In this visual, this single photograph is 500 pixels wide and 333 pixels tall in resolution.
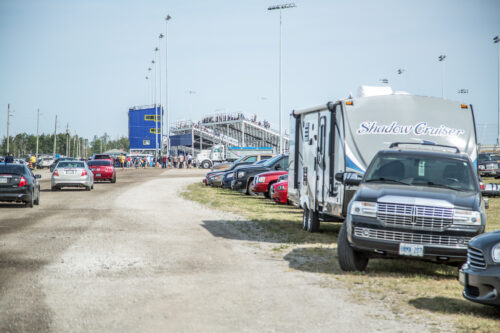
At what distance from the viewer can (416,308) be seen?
711 centimetres

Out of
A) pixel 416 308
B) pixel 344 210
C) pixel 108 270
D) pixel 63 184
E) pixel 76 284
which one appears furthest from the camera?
pixel 63 184

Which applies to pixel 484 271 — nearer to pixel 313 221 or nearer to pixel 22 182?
pixel 313 221

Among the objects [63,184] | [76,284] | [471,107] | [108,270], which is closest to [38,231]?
[108,270]

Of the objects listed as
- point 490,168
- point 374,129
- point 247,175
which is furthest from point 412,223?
point 490,168

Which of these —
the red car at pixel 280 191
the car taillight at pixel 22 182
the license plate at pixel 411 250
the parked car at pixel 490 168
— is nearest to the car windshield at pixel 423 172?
the license plate at pixel 411 250

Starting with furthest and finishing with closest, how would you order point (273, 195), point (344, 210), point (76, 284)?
point (273, 195), point (344, 210), point (76, 284)

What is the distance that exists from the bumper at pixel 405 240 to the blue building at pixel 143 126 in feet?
233

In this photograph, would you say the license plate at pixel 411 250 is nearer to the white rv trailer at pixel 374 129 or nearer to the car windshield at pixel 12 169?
the white rv trailer at pixel 374 129

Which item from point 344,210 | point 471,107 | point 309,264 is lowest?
point 309,264

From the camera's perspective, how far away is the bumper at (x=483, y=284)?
6.39m

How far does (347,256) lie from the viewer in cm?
924

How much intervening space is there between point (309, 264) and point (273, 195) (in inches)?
450

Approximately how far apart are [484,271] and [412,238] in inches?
87.1

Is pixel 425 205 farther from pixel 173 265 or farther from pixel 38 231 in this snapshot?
pixel 38 231
